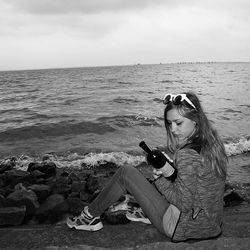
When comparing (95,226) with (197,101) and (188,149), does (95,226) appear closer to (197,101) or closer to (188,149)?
(188,149)

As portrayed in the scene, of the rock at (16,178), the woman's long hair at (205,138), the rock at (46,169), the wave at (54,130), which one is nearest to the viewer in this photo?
the woman's long hair at (205,138)

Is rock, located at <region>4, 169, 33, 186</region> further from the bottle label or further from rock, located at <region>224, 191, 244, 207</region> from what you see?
the bottle label

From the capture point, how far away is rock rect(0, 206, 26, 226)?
16.5 feet

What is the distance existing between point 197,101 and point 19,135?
12.4m

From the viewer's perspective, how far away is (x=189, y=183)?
3090 millimetres

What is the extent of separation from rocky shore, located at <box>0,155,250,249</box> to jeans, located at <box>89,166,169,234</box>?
0.31 metres

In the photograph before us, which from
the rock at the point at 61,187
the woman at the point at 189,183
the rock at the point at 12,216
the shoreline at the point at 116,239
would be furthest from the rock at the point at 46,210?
the woman at the point at 189,183

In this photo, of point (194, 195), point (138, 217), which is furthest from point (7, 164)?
point (194, 195)

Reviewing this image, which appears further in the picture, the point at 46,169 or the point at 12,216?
the point at 46,169

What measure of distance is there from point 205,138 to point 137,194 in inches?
43.0

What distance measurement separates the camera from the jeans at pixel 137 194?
12.1 ft

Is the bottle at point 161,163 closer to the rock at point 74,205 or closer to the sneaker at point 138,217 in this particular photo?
the sneaker at point 138,217

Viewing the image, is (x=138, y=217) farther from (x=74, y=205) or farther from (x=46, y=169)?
(x=46, y=169)

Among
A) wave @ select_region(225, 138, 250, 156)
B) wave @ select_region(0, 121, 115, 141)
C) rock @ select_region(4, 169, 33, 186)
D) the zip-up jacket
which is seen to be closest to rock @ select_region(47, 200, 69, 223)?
the zip-up jacket
